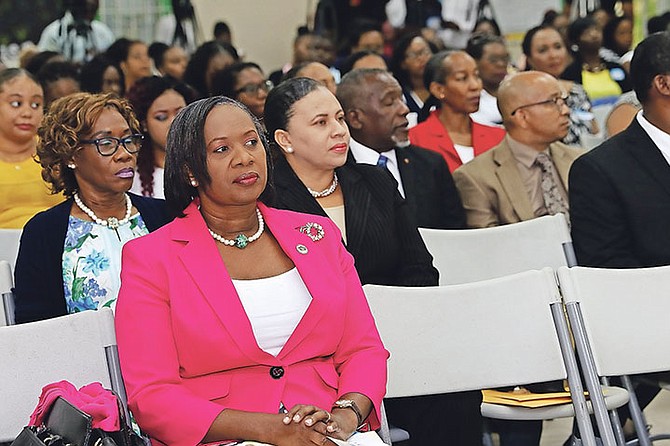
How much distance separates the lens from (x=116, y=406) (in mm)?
2559

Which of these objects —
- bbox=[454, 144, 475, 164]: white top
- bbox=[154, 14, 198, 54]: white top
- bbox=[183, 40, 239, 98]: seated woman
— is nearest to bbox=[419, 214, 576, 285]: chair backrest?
bbox=[454, 144, 475, 164]: white top

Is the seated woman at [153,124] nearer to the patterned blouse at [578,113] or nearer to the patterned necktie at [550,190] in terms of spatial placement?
the patterned necktie at [550,190]

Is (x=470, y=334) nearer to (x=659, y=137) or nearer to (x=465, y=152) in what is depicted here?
(x=659, y=137)

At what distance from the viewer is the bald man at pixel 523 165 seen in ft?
16.2

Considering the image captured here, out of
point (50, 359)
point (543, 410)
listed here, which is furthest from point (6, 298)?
point (543, 410)

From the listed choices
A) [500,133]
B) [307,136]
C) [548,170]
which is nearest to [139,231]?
[307,136]

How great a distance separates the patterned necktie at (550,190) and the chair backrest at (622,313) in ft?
5.33

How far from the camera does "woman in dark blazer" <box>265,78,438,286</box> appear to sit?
3.79 metres

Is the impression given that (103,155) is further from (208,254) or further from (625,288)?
(625,288)

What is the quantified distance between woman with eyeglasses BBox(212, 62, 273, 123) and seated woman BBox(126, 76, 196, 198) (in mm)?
827

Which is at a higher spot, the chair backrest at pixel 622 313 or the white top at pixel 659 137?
the white top at pixel 659 137

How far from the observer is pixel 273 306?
293 cm

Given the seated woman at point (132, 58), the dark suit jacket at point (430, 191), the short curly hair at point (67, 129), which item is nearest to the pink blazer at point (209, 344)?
the short curly hair at point (67, 129)

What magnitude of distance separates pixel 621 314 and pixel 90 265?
152 cm
